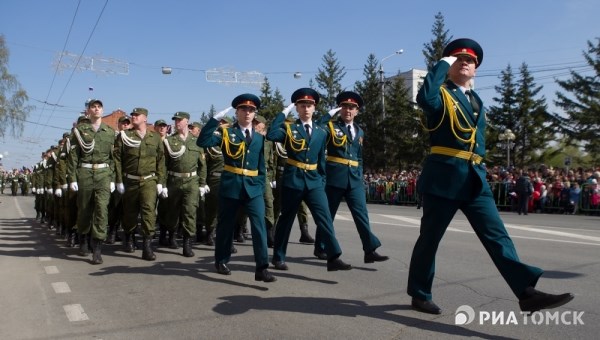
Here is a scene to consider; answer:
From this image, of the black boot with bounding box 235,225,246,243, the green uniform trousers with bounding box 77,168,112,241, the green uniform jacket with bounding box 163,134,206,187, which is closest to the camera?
the green uniform trousers with bounding box 77,168,112,241

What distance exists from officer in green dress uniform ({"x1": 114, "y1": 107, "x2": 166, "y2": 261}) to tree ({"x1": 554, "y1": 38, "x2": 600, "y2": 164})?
39.6 meters

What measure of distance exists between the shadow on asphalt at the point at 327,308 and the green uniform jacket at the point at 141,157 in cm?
354

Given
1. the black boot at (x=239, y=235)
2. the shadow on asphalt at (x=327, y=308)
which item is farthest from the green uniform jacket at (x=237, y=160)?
the black boot at (x=239, y=235)

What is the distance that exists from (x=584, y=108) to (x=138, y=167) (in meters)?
42.6

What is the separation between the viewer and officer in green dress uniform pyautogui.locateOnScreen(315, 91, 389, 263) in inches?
266

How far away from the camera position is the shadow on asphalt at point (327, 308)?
436 centimetres

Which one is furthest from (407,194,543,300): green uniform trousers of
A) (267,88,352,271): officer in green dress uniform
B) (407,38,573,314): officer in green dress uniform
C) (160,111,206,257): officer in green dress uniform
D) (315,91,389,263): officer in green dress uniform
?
(160,111,206,257): officer in green dress uniform

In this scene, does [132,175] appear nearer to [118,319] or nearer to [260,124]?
[260,124]

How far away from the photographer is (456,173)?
14.4 feet

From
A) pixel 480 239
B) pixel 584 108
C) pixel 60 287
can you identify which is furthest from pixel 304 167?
pixel 584 108

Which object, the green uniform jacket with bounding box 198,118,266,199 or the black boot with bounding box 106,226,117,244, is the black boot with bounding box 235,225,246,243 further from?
the green uniform jacket with bounding box 198,118,266,199

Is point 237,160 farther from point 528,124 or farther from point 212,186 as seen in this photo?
point 528,124

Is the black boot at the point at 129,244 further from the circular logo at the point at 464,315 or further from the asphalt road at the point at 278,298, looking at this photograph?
the circular logo at the point at 464,315

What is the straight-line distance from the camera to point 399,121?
159 feet
